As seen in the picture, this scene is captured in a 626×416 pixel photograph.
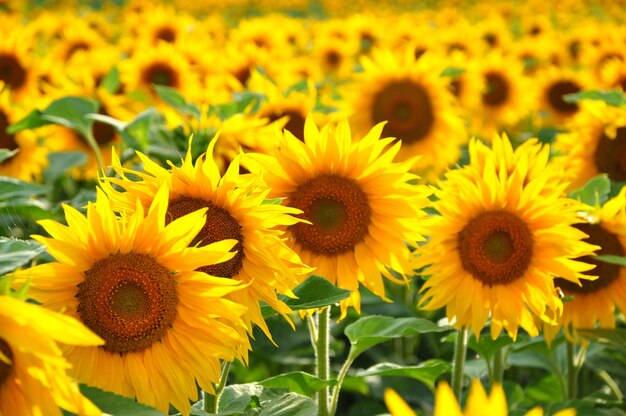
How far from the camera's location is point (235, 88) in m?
4.74

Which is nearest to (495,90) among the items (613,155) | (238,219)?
(613,155)

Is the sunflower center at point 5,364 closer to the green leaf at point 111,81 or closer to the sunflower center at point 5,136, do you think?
the sunflower center at point 5,136

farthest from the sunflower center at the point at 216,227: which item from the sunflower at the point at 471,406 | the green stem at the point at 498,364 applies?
the green stem at the point at 498,364

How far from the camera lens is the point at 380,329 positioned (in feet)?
8.13

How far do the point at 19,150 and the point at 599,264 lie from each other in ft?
7.74

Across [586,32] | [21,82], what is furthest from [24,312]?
[586,32]

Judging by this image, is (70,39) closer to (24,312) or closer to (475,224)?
(475,224)

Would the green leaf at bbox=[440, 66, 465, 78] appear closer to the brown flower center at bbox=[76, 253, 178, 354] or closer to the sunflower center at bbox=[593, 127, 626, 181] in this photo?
the sunflower center at bbox=[593, 127, 626, 181]

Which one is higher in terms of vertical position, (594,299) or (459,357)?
(594,299)

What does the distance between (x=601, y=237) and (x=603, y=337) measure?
0.30 metres

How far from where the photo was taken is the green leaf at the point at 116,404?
1485 mm

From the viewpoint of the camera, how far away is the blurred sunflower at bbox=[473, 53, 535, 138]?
19.6 ft

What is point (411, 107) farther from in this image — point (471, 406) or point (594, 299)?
point (471, 406)

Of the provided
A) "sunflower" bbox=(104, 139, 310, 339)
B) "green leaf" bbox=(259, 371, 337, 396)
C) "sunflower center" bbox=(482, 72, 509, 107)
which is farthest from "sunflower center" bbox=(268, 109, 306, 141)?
"sunflower center" bbox=(482, 72, 509, 107)
